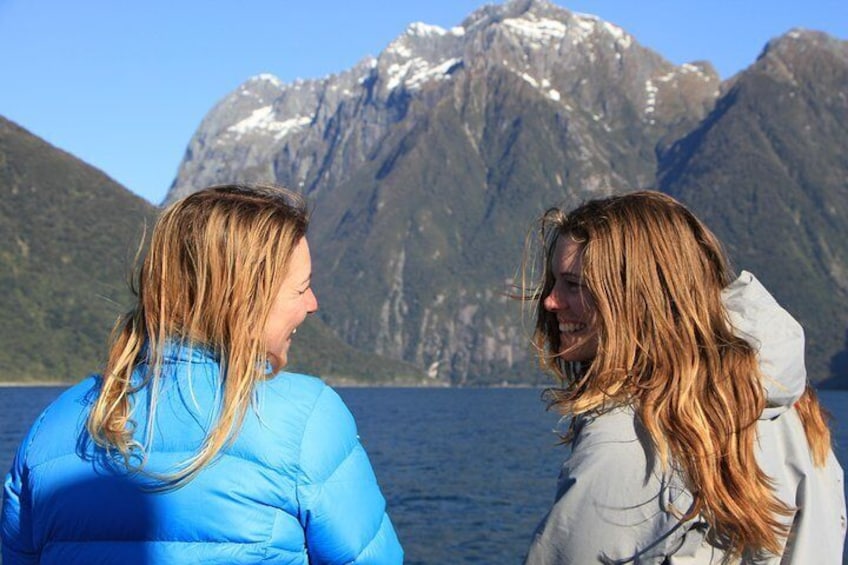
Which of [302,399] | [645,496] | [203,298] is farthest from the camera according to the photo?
[203,298]

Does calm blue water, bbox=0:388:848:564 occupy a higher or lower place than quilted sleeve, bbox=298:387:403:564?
lower

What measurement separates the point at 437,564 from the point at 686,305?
3359 cm

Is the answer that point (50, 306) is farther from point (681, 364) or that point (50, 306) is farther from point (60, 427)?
point (681, 364)

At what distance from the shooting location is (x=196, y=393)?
10.7 feet

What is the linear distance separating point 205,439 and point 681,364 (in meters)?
1.33

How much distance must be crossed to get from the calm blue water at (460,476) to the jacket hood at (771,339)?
461 cm

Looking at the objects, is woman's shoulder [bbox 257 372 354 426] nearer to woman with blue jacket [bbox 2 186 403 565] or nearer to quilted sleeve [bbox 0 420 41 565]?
woman with blue jacket [bbox 2 186 403 565]

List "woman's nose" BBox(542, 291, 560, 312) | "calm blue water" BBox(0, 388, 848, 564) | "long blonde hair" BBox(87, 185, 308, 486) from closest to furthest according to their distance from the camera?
"long blonde hair" BBox(87, 185, 308, 486)
"woman's nose" BBox(542, 291, 560, 312)
"calm blue water" BBox(0, 388, 848, 564)

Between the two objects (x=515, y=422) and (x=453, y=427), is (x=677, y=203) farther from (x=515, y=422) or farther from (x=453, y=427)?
(x=515, y=422)

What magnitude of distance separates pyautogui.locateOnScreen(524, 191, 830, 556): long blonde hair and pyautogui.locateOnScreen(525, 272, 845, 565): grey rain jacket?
0.04m

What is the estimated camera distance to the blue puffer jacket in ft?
10.3

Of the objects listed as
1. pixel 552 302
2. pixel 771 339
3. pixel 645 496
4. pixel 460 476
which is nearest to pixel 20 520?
pixel 552 302

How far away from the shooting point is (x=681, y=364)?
311 cm

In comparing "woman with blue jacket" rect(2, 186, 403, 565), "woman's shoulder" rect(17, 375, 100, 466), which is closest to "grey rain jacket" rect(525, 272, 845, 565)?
"woman with blue jacket" rect(2, 186, 403, 565)
